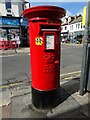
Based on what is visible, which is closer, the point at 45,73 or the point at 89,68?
the point at 45,73

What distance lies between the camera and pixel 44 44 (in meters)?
2.98

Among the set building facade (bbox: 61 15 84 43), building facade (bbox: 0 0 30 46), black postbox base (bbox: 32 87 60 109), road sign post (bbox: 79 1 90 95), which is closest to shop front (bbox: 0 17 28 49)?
building facade (bbox: 0 0 30 46)

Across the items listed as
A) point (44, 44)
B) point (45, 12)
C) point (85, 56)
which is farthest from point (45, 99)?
point (45, 12)

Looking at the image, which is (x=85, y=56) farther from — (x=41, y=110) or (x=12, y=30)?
(x=12, y=30)

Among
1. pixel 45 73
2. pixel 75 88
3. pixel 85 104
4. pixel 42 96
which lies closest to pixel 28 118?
pixel 42 96

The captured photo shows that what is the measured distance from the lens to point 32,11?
2861mm

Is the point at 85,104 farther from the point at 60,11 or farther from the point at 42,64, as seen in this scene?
the point at 60,11

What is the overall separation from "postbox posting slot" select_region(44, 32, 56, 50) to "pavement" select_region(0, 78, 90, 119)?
1345 millimetres

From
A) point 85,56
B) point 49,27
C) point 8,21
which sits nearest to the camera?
point 49,27

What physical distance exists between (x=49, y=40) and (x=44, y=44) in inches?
4.9

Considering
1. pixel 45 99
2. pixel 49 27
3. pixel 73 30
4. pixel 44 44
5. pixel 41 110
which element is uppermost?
pixel 73 30

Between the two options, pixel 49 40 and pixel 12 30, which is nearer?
pixel 49 40

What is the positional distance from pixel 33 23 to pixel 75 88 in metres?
2.29

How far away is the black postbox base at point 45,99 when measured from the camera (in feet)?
10.6
